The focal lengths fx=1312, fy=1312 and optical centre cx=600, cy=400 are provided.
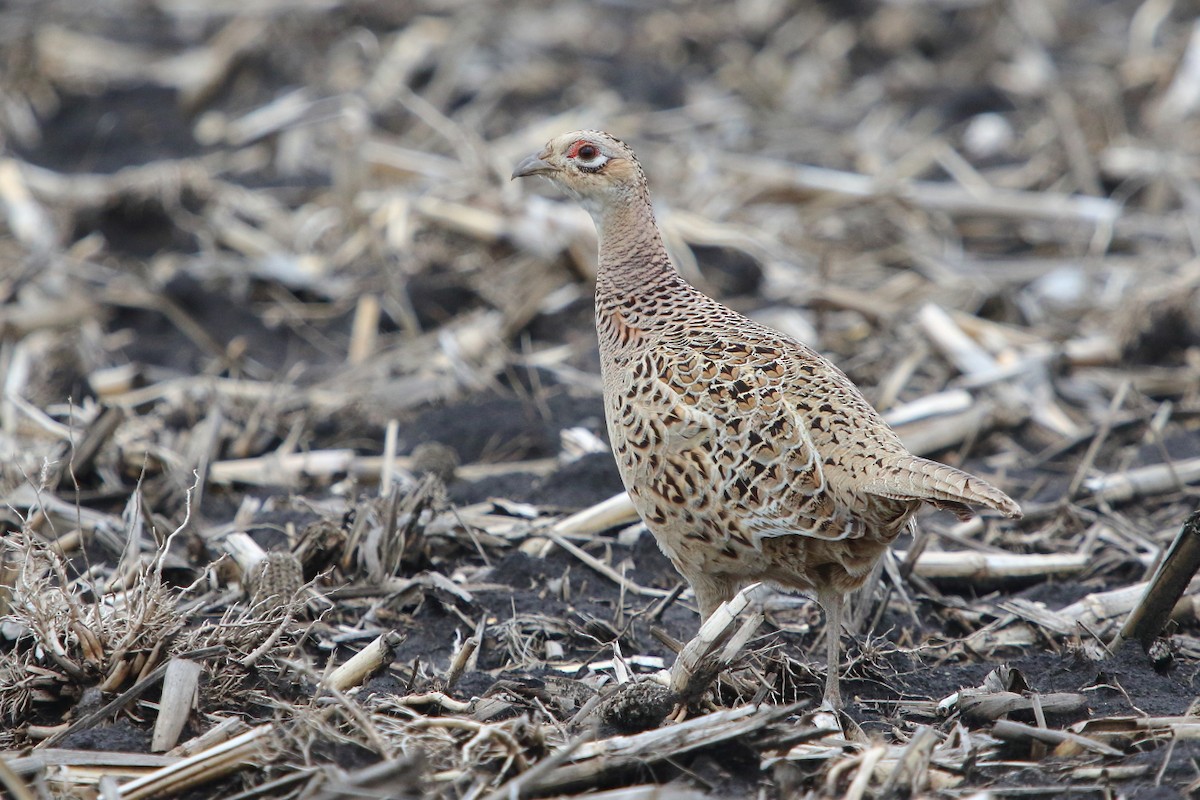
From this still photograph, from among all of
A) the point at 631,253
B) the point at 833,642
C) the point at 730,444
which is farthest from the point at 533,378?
the point at 833,642

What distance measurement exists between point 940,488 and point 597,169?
7.06 feet

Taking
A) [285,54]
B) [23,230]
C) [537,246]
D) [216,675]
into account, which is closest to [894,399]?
[537,246]

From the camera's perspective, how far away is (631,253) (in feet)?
17.0

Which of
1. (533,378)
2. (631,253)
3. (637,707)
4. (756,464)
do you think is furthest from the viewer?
(533,378)

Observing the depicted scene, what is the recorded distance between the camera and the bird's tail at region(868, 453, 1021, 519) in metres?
3.62

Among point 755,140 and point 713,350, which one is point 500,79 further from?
point 713,350

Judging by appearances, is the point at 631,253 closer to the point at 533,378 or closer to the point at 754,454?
the point at 754,454

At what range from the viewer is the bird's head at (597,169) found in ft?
17.1

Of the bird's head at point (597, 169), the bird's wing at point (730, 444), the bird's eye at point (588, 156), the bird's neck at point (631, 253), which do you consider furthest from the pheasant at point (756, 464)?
the bird's eye at point (588, 156)

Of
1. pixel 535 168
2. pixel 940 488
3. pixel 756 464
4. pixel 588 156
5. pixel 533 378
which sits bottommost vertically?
pixel 533 378

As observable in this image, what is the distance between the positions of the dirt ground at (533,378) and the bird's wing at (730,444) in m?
0.34

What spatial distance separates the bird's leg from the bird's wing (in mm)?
350

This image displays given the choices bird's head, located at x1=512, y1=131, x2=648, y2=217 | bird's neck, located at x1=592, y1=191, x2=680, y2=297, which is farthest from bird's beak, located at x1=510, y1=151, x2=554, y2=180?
bird's neck, located at x1=592, y1=191, x2=680, y2=297

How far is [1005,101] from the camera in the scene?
11.8 metres
